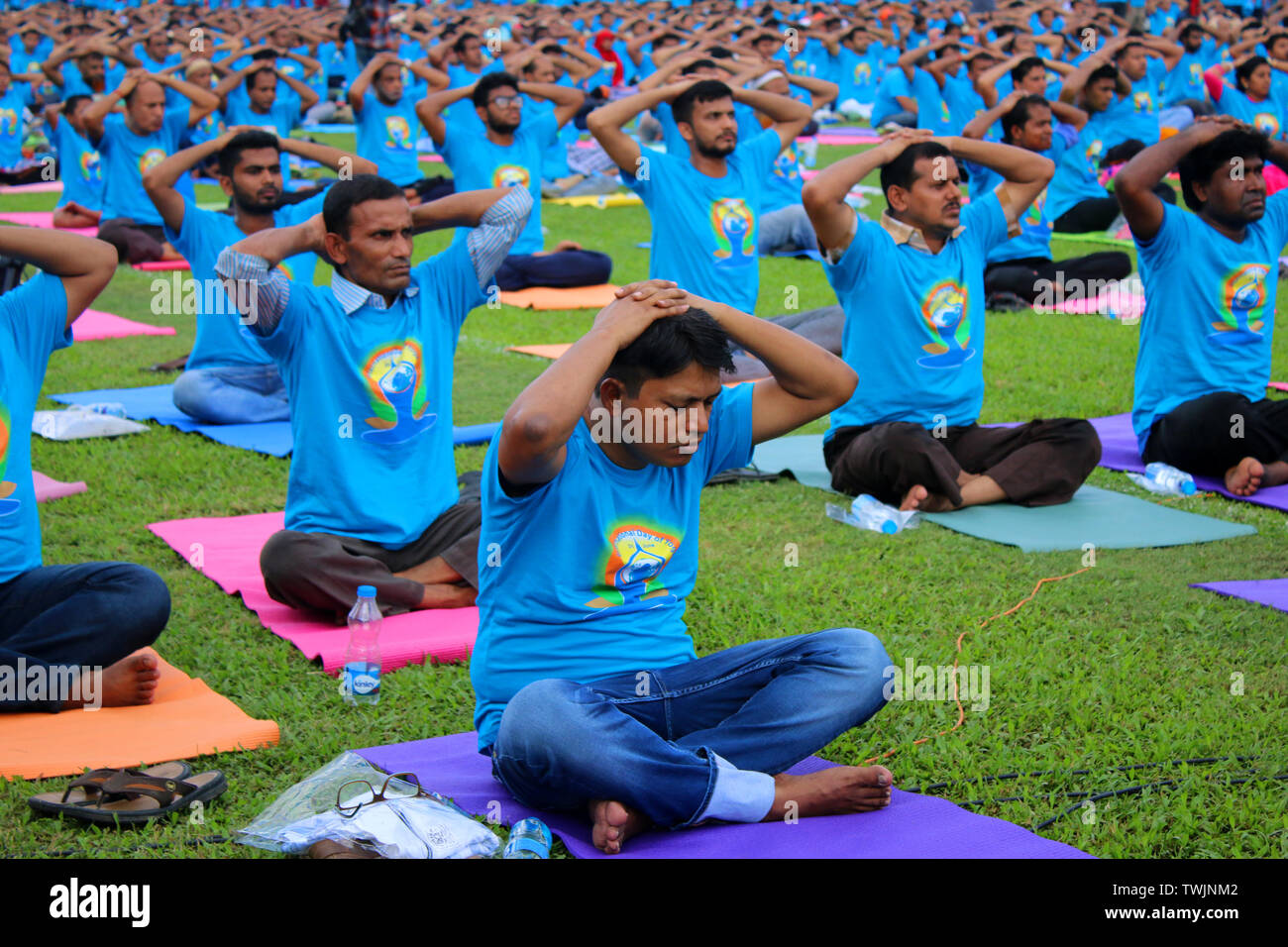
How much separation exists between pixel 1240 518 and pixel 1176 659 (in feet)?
6.63

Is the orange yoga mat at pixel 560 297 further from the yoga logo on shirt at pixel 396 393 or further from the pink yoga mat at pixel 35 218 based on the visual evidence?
the yoga logo on shirt at pixel 396 393

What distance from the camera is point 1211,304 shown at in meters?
7.12

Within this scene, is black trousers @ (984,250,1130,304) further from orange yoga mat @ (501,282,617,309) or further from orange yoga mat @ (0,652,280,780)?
orange yoga mat @ (0,652,280,780)

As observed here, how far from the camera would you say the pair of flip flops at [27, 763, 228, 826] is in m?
3.61

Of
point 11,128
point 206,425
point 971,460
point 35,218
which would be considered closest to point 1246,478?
point 971,460

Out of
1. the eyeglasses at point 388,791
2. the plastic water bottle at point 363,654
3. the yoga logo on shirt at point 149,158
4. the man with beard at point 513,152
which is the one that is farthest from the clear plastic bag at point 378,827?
the yoga logo on shirt at point 149,158

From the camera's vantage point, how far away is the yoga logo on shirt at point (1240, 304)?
23.4 ft

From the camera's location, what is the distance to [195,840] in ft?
11.5

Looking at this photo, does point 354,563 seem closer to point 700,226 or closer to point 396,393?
point 396,393

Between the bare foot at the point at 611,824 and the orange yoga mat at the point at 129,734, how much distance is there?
1.25 metres

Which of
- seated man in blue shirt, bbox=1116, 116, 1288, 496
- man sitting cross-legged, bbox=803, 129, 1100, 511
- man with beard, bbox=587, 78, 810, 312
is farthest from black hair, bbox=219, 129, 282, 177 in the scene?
seated man in blue shirt, bbox=1116, 116, 1288, 496

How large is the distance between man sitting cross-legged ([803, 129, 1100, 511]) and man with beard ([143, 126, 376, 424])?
323cm
